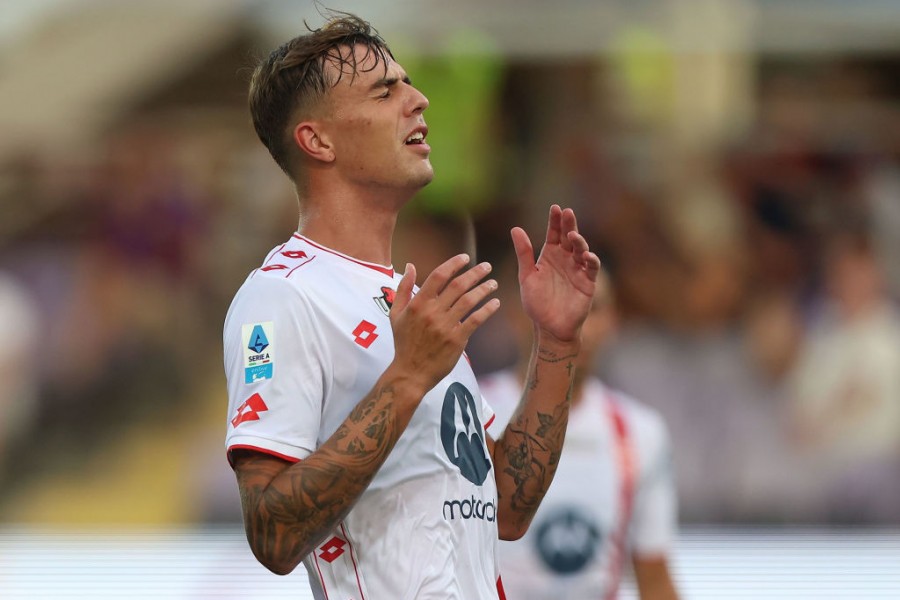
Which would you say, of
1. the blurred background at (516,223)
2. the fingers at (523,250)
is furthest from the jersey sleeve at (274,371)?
the blurred background at (516,223)

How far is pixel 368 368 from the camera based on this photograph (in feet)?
8.31

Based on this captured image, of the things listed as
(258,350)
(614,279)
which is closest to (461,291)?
(258,350)

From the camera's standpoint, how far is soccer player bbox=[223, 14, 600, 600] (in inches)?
91.8

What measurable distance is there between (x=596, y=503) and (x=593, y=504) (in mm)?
11

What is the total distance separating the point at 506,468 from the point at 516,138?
21.8 feet

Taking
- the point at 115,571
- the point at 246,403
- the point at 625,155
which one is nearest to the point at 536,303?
the point at 246,403

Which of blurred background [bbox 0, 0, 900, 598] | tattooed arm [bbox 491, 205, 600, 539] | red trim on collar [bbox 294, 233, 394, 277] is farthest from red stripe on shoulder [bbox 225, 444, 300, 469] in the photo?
blurred background [bbox 0, 0, 900, 598]

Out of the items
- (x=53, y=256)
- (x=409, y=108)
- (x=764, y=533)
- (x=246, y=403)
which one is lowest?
(x=764, y=533)

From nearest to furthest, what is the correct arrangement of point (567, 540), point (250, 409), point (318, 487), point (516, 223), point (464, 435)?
point (318, 487) → point (250, 409) → point (464, 435) → point (567, 540) → point (516, 223)

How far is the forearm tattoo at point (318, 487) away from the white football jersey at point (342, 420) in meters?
0.07

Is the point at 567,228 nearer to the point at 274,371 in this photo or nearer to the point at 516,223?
the point at 274,371

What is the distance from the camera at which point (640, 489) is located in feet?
15.3

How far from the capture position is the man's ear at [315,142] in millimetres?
2723

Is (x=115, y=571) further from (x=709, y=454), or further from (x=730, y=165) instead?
(x=730, y=165)
